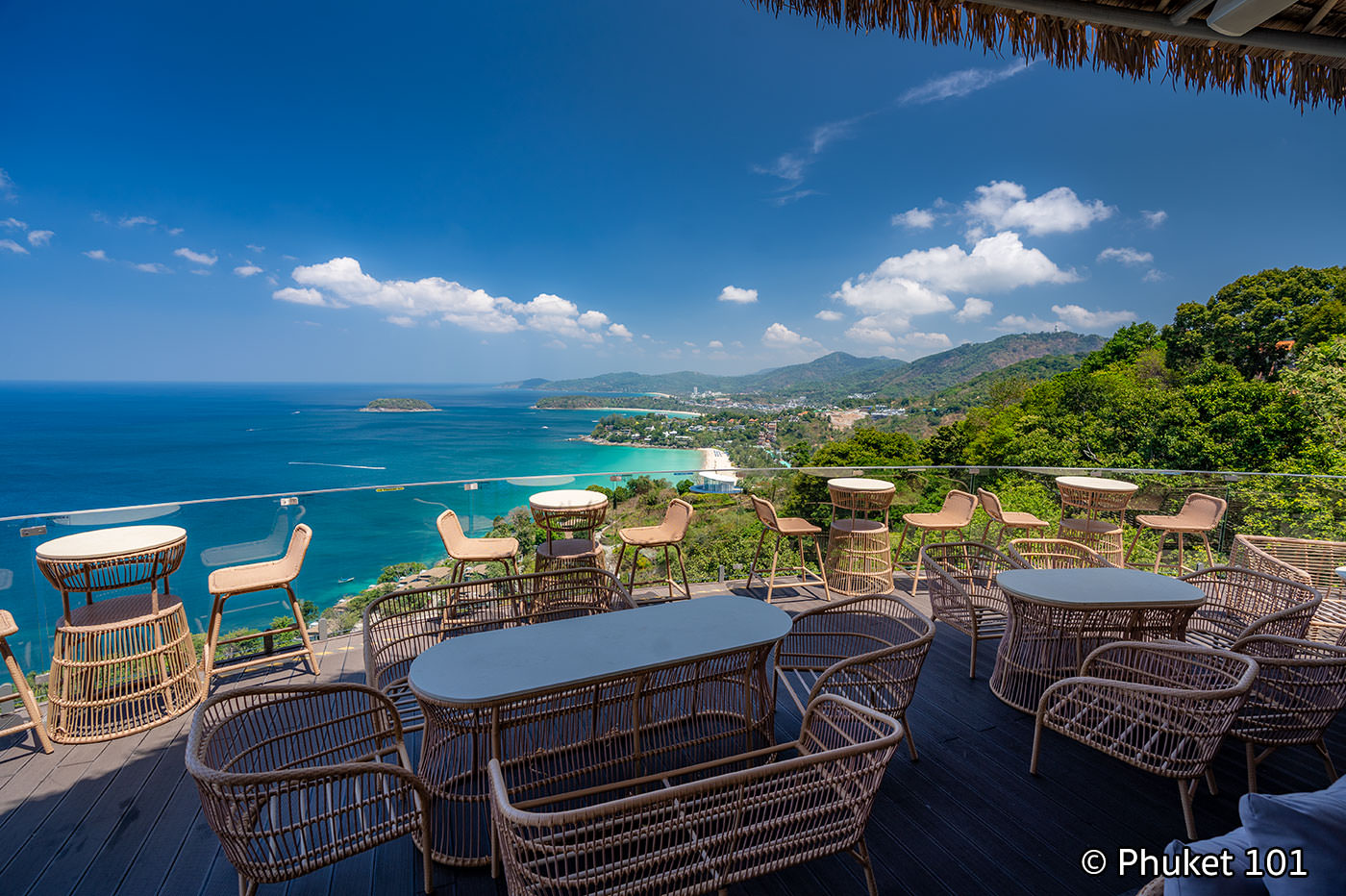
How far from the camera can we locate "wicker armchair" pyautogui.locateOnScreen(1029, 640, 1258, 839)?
1915 mm

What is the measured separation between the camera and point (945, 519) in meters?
5.16

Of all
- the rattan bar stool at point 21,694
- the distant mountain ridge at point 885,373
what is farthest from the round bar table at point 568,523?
the distant mountain ridge at point 885,373

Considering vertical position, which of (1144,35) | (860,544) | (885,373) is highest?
(1144,35)

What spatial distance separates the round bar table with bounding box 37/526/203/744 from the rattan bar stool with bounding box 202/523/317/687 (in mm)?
173

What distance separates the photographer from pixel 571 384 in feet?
258

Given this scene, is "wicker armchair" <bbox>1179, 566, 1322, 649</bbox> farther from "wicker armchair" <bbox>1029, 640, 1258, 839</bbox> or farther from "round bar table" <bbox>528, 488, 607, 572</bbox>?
"round bar table" <bbox>528, 488, 607, 572</bbox>

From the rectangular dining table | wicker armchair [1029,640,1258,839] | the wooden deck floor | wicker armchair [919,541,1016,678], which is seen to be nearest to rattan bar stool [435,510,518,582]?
the wooden deck floor

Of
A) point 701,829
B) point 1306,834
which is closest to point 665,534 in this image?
point 701,829

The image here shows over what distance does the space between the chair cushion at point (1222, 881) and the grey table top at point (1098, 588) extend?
1.64 metres

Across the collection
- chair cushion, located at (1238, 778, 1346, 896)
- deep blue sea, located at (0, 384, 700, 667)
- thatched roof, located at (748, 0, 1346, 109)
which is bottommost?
deep blue sea, located at (0, 384, 700, 667)

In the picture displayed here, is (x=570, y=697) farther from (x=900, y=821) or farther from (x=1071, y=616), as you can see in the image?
(x=1071, y=616)

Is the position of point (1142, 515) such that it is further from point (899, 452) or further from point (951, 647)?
point (899, 452)

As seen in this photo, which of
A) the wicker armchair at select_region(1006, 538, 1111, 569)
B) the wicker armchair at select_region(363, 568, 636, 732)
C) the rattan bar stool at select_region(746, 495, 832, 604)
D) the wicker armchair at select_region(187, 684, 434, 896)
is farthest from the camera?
the rattan bar stool at select_region(746, 495, 832, 604)

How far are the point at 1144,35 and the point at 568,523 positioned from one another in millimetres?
4698
